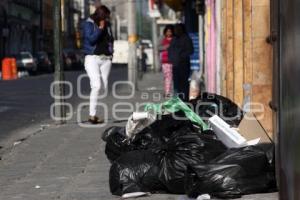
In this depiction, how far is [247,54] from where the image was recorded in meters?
9.64

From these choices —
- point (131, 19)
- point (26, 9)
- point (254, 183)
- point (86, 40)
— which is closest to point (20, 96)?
point (131, 19)

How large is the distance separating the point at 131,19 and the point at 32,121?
42.9ft

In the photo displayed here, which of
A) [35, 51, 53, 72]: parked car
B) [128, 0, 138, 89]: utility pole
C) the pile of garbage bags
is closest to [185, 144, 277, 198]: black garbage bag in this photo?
the pile of garbage bags

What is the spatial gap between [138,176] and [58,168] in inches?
84.2

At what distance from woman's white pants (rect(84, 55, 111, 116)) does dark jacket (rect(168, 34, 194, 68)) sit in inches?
152

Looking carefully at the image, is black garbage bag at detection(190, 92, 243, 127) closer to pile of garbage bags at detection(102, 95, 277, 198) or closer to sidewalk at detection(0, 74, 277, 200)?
pile of garbage bags at detection(102, 95, 277, 198)

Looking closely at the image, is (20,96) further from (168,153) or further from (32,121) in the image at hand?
(168,153)

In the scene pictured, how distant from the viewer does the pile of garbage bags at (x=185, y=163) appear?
624cm

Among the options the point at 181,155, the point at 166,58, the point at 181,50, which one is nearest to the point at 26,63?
the point at 166,58

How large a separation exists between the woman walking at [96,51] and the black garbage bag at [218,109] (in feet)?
13.0

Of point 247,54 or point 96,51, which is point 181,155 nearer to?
point 247,54

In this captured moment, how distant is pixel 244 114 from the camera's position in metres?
8.07

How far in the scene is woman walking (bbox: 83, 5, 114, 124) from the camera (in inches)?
487

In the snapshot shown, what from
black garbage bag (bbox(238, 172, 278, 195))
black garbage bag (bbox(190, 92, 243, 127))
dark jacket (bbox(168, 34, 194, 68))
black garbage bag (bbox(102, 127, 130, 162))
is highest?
dark jacket (bbox(168, 34, 194, 68))
